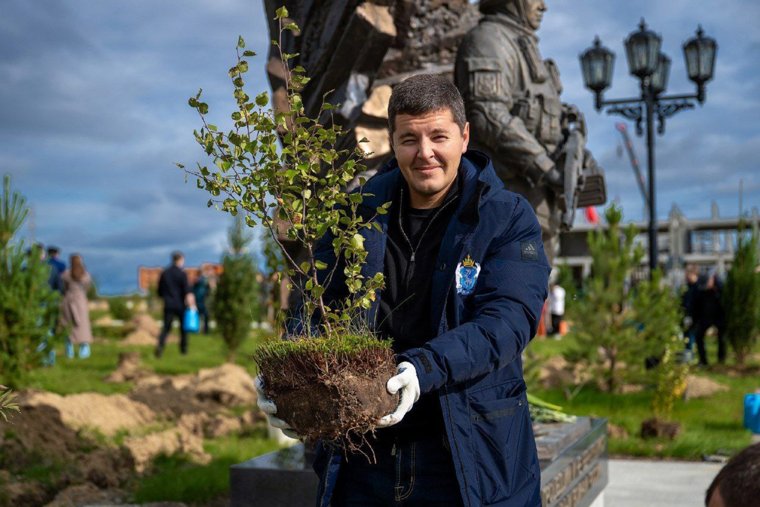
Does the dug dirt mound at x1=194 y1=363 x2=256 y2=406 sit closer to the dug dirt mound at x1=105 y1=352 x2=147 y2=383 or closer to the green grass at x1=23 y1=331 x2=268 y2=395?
the green grass at x1=23 y1=331 x2=268 y2=395

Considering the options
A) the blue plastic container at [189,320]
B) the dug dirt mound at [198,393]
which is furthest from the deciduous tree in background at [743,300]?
the blue plastic container at [189,320]

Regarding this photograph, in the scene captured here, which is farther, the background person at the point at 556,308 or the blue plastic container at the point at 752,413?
the background person at the point at 556,308

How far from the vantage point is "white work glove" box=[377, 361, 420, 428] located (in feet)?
7.02

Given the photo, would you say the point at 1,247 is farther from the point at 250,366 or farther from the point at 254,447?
the point at 250,366

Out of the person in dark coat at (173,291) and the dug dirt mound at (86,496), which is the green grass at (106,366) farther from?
the dug dirt mound at (86,496)

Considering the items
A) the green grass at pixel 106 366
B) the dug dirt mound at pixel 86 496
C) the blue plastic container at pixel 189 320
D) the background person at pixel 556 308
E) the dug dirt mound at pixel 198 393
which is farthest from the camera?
the background person at pixel 556 308

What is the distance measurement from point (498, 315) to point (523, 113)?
293cm

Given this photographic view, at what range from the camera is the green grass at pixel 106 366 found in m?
10.4

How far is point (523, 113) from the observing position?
5.10m

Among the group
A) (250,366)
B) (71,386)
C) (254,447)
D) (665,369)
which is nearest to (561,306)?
(250,366)

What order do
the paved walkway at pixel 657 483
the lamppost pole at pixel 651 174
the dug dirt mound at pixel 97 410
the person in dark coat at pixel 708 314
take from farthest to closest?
the person in dark coat at pixel 708 314
the lamppost pole at pixel 651 174
the dug dirt mound at pixel 97 410
the paved walkway at pixel 657 483

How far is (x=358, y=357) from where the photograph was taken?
2176 mm

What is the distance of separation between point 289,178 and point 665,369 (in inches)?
325

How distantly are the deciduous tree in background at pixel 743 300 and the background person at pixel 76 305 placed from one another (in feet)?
36.5
